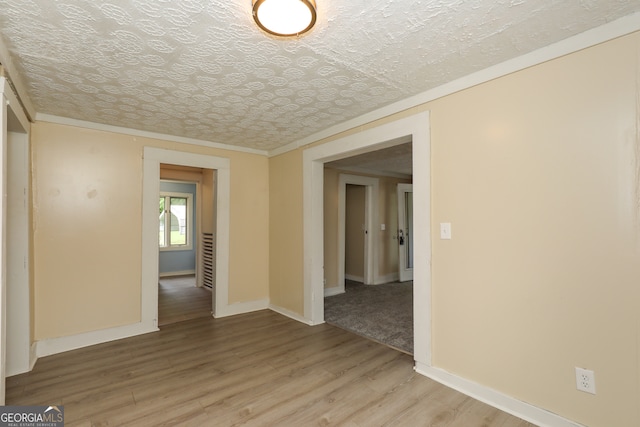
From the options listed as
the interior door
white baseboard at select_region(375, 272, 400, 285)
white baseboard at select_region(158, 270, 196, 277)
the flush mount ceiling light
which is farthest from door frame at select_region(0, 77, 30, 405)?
the interior door

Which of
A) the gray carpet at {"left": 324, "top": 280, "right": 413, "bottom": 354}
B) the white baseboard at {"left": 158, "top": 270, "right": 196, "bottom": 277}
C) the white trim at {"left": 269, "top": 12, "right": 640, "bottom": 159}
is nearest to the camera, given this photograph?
the white trim at {"left": 269, "top": 12, "right": 640, "bottom": 159}

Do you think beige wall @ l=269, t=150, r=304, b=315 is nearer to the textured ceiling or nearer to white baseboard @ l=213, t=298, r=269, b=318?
white baseboard @ l=213, t=298, r=269, b=318

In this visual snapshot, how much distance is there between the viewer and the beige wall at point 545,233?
1545 mm

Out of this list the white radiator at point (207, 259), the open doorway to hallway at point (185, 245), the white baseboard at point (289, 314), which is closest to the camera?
the white baseboard at point (289, 314)

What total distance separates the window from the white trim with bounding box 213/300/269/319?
377 centimetres

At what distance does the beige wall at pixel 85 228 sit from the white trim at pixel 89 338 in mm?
56

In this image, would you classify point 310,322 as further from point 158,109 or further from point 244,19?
point 244,19

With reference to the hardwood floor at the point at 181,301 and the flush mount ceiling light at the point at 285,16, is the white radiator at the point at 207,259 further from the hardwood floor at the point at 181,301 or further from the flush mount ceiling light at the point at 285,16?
the flush mount ceiling light at the point at 285,16

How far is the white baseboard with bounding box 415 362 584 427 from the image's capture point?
69.1 inches

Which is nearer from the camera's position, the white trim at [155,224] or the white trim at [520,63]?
the white trim at [520,63]

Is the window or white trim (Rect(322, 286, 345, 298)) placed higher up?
the window

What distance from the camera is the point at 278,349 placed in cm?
290

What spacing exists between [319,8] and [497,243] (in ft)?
5.85

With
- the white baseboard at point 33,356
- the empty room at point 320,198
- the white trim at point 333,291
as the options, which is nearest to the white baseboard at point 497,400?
the empty room at point 320,198
